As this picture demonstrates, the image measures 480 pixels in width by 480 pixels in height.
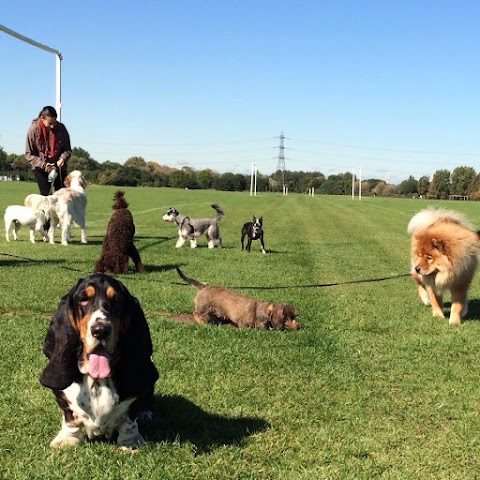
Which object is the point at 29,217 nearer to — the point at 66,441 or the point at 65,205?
the point at 65,205

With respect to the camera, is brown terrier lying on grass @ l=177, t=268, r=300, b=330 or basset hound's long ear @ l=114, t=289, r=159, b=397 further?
brown terrier lying on grass @ l=177, t=268, r=300, b=330

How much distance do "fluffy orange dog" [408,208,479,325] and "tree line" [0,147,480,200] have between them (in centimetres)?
9794

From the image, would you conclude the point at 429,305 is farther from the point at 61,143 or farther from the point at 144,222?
the point at 144,222

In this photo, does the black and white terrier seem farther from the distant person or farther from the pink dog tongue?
the pink dog tongue

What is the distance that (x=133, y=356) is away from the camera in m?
3.31

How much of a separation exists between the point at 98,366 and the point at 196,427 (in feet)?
3.91

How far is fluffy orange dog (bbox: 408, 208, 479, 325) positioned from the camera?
24.0 feet

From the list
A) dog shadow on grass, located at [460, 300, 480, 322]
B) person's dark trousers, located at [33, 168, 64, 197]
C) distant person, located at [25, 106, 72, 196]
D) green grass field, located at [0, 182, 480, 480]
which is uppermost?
distant person, located at [25, 106, 72, 196]

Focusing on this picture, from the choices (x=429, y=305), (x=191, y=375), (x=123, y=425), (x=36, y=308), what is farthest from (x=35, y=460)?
(x=429, y=305)

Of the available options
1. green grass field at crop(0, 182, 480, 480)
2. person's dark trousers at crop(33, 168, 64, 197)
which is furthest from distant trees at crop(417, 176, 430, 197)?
green grass field at crop(0, 182, 480, 480)

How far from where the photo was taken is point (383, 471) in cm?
351

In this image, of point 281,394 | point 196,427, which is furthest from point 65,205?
point 196,427

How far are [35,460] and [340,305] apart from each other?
569cm

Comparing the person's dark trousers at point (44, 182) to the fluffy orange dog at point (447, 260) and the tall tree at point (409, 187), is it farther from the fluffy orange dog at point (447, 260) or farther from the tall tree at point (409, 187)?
the tall tree at point (409, 187)
